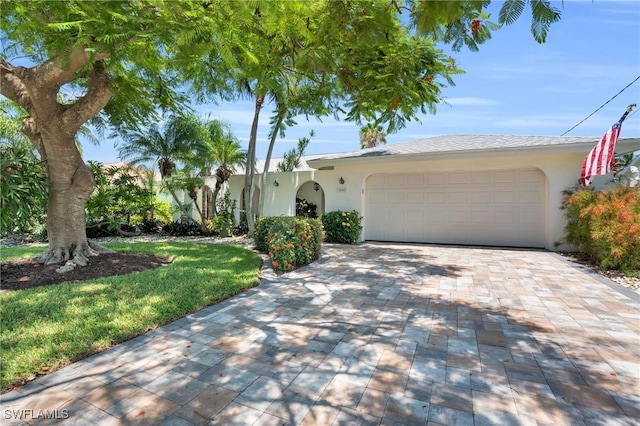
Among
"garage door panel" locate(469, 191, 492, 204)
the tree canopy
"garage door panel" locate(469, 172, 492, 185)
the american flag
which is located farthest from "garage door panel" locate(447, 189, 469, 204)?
the tree canopy

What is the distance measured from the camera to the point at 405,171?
38.6 feet

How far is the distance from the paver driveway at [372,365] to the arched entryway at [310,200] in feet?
33.0

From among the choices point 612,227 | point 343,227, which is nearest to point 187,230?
point 343,227

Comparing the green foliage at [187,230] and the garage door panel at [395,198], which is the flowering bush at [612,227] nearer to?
the garage door panel at [395,198]

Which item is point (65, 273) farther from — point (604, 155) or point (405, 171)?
point (604, 155)

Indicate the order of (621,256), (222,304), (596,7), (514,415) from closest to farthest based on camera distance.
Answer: (514,415) → (596,7) → (222,304) → (621,256)

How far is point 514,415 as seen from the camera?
2.25 metres

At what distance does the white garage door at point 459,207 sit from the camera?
10.5 m

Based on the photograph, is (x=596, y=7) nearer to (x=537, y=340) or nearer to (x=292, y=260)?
(x=537, y=340)

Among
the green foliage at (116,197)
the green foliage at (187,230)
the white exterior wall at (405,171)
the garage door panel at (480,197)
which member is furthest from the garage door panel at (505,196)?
the green foliage at (116,197)

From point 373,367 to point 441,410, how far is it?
744 millimetres

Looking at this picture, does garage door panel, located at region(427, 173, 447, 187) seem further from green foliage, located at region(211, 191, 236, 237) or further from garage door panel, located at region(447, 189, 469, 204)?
green foliage, located at region(211, 191, 236, 237)

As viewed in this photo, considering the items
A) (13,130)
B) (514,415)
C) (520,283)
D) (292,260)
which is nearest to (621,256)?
(520,283)

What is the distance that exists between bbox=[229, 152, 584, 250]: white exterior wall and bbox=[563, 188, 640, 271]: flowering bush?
1543mm
